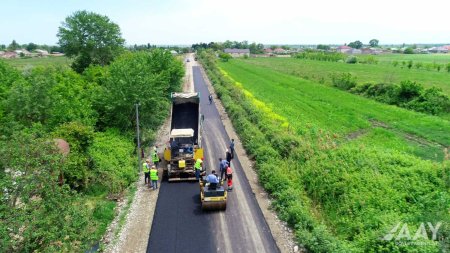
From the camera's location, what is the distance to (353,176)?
1638cm

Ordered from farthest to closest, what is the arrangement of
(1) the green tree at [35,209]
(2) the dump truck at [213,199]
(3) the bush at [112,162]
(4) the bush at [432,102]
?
1. (4) the bush at [432,102]
2. (3) the bush at [112,162]
3. (2) the dump truck at [213,199]
4. (1) the green tree at [35,209]

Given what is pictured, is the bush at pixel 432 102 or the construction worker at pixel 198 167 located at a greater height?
the bush at pixel 432 102

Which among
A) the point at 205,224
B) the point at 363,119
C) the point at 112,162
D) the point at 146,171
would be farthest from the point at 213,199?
the point at 363,119

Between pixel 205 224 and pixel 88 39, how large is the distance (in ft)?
154

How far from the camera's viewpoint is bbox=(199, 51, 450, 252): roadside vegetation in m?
12.4

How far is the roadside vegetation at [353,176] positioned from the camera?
12.4 metres

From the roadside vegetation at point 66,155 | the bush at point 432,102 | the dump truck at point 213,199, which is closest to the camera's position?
the roadside vegetation at point 66,155

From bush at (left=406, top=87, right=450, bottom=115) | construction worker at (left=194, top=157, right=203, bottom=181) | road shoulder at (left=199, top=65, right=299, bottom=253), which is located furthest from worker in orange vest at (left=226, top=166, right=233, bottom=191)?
bush at (left=406, top=87, right=450, bottom=115)

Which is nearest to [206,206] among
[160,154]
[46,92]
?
[160,154]

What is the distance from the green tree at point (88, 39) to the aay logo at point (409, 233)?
166ft

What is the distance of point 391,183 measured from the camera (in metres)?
15.8

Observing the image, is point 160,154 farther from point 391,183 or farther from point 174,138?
point 391,183

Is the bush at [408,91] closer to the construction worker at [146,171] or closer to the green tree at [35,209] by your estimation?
the construction worker at [146,171]

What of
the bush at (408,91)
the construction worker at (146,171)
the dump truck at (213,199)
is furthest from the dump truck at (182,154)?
the bush at (408,91)
